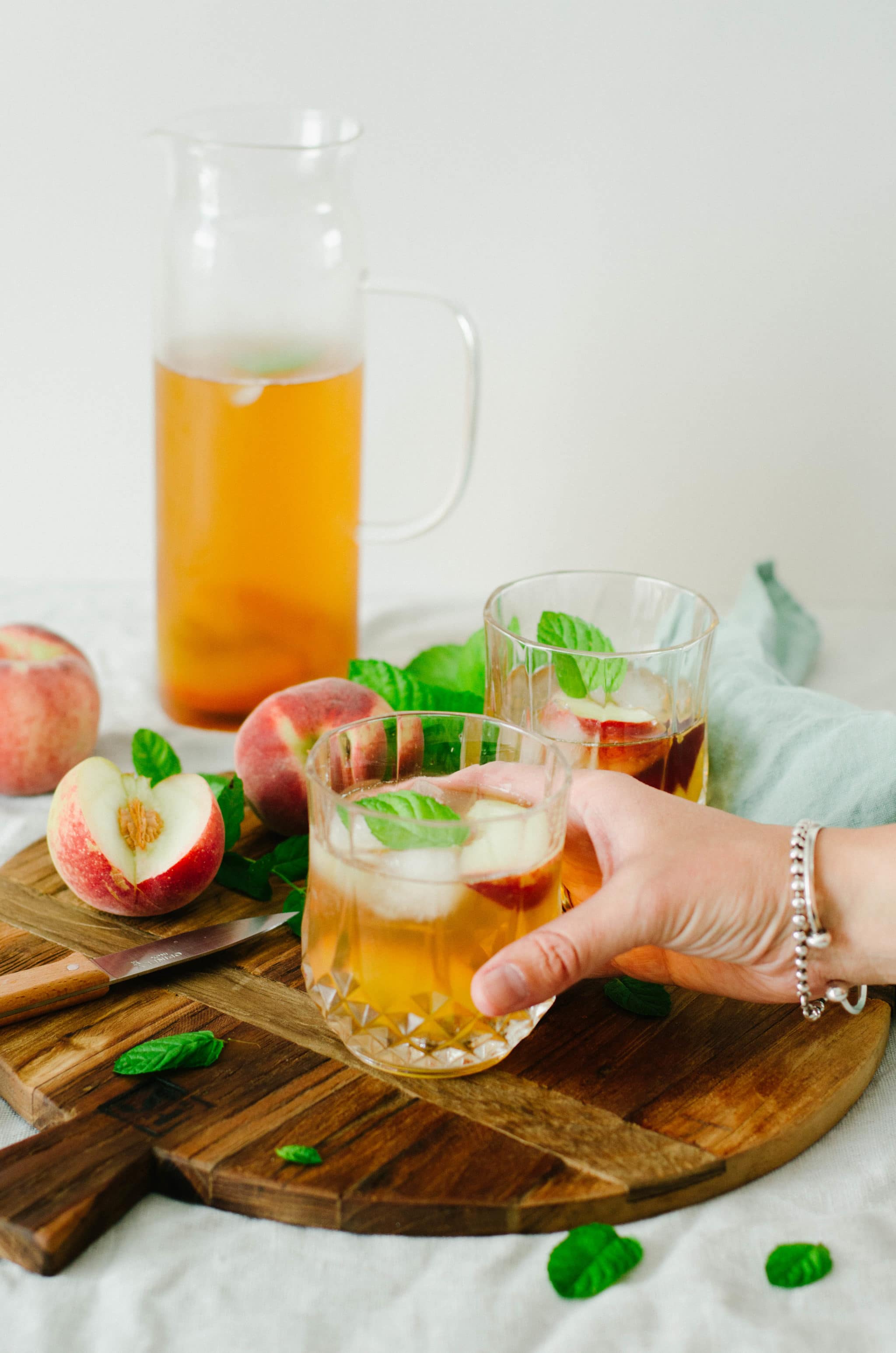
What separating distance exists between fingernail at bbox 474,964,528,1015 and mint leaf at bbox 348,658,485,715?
1.69 feet

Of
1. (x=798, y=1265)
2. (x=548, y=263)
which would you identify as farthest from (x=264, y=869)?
(x=548, y=263)

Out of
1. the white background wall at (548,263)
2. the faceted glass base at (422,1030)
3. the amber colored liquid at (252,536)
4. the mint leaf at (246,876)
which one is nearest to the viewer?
the faceted glass base at (422,1030)

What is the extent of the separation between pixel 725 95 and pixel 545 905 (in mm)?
1389

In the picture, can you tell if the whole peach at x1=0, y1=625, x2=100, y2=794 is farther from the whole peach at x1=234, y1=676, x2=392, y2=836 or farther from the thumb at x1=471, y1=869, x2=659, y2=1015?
the thumb at x1=471, y1=869, x2=659, y2=1015

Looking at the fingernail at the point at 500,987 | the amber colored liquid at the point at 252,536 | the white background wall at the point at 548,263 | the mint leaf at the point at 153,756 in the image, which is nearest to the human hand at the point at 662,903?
the fingernail at the point at 500,987

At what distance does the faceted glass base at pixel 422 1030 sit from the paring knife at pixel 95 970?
172 mm

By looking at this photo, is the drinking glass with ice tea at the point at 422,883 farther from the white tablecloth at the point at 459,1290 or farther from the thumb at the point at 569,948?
the white tablecloth at the point at 459,1290

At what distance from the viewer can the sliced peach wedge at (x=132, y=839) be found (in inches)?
46.9

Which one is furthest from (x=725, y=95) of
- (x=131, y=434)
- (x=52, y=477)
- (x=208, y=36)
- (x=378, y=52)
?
(x=52, y=477)

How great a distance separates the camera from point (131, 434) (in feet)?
6.87

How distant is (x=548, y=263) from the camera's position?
200cm

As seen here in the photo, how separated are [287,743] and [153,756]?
15 cm

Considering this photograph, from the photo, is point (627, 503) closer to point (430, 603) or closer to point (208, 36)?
point (430, 603)

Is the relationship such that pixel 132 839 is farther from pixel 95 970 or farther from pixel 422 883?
pixel 422 883
